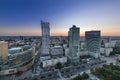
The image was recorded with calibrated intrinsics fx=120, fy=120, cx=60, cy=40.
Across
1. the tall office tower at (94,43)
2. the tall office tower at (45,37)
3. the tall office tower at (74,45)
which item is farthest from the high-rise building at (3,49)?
the tall office tower at (94,43)

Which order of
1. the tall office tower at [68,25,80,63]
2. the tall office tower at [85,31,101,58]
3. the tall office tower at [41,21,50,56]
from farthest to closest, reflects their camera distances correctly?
the tall office tower at [85,31,101,58]
the tall office tower at [41,21,50,56]
the tall office tower at [68,25,80,63]

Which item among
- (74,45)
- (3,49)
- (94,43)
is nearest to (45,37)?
(74,45)

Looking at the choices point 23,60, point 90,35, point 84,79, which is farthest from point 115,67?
point 23,60

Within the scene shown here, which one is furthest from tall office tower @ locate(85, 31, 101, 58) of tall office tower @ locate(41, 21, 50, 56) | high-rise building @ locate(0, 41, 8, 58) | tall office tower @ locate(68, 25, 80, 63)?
high-rise building @ locate(0, 41, 8, 58)

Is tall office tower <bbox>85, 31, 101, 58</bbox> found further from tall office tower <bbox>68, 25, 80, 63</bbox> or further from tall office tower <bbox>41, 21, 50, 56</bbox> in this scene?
tall office tower <bbox>41, 21, 50, 56</bbox>

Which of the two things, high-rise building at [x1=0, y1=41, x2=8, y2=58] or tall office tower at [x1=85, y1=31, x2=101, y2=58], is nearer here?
high-rise building at [x1=0, y1=41, x2=8, y2=58]

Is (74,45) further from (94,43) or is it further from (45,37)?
(45,37)

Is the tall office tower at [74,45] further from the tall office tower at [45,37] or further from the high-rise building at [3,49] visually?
the high-rise building at [3,49]

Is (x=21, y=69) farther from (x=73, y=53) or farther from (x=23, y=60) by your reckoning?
(x=73, y=53)
